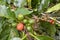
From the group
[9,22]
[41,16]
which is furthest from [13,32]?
[41,16]

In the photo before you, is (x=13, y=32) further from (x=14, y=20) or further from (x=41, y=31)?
(x=41, y=31)

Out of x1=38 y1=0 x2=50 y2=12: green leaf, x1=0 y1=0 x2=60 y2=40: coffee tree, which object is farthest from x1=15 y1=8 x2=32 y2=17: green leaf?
x1=38 y1=0 x2=50 y2=12: green leaf

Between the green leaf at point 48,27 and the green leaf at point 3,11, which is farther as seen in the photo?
the green leaf at point 48,27

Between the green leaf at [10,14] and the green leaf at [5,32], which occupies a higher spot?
the green leaf at [10,14]

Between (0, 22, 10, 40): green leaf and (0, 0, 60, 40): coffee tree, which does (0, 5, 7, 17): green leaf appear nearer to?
(0, 0, 60, 40): coffee tree

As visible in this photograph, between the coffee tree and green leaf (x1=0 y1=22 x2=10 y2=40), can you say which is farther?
green leaf (x1=0 y1=22 x2=10 y2=40)

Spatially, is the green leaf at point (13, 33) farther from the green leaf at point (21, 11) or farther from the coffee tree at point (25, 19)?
the green leaf at point (21, 11)

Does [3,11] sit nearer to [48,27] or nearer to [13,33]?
[13,33]

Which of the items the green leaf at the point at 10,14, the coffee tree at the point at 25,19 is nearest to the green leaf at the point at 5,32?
the coffee tree at the point at 25,19

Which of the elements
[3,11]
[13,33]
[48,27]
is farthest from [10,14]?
[48,27]
